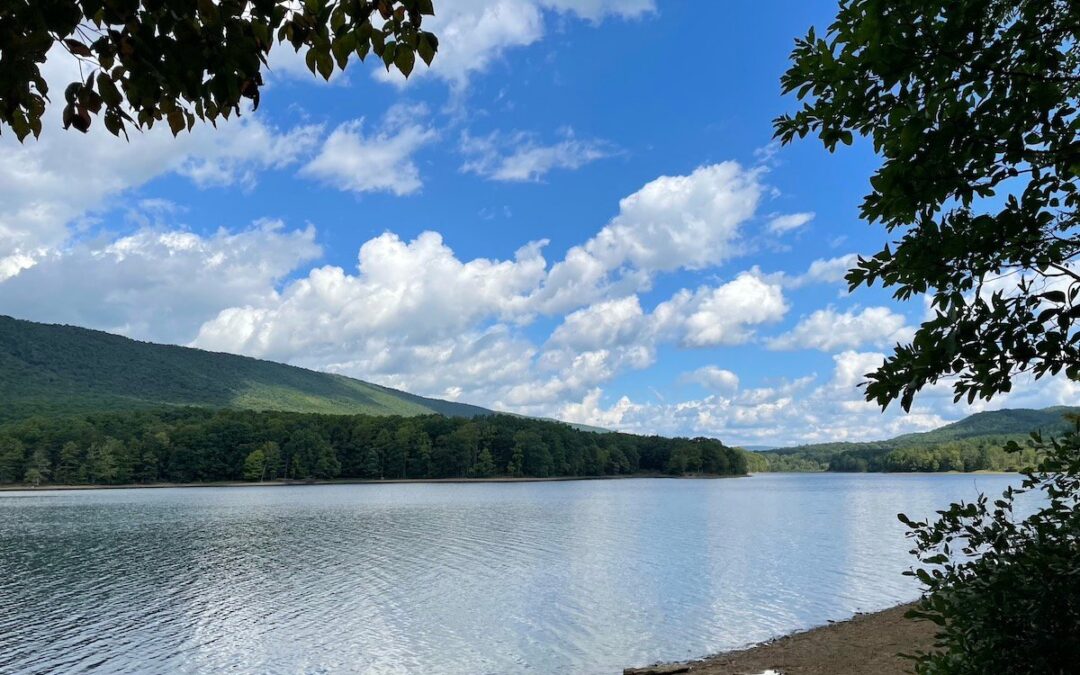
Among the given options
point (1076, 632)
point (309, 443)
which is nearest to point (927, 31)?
point (1076, 632)

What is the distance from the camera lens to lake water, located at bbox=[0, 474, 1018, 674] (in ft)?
77.3

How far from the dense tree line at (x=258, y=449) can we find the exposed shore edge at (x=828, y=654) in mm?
146281

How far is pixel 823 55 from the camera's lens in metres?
4.43

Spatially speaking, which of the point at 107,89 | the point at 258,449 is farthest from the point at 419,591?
the point at 258,449

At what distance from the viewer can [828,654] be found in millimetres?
20844

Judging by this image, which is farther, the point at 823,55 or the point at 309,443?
the point at 309,443

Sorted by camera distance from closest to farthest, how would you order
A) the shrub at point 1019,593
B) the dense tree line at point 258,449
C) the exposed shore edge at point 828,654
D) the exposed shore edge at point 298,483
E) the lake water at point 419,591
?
the shrub at point 1019,593, the exposed shore edge at point 828,654, the lake water at point 419,591, the exposed shore edge at point 298,483, the dense tree line at point 258,449

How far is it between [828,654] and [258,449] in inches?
5981

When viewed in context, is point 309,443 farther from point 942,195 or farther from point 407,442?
point 942,195

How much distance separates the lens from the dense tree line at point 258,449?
142 meters

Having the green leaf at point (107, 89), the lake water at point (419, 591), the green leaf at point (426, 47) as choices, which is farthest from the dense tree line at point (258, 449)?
the green leaf at point (426, 47)

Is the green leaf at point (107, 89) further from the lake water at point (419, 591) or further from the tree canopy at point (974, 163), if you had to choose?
the lake water at point (419, 591)

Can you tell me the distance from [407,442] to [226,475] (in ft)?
135

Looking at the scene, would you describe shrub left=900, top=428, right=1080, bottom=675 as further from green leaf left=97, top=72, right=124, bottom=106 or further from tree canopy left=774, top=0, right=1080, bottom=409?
green leaf left=97, top=72, right=124, bottom=106
